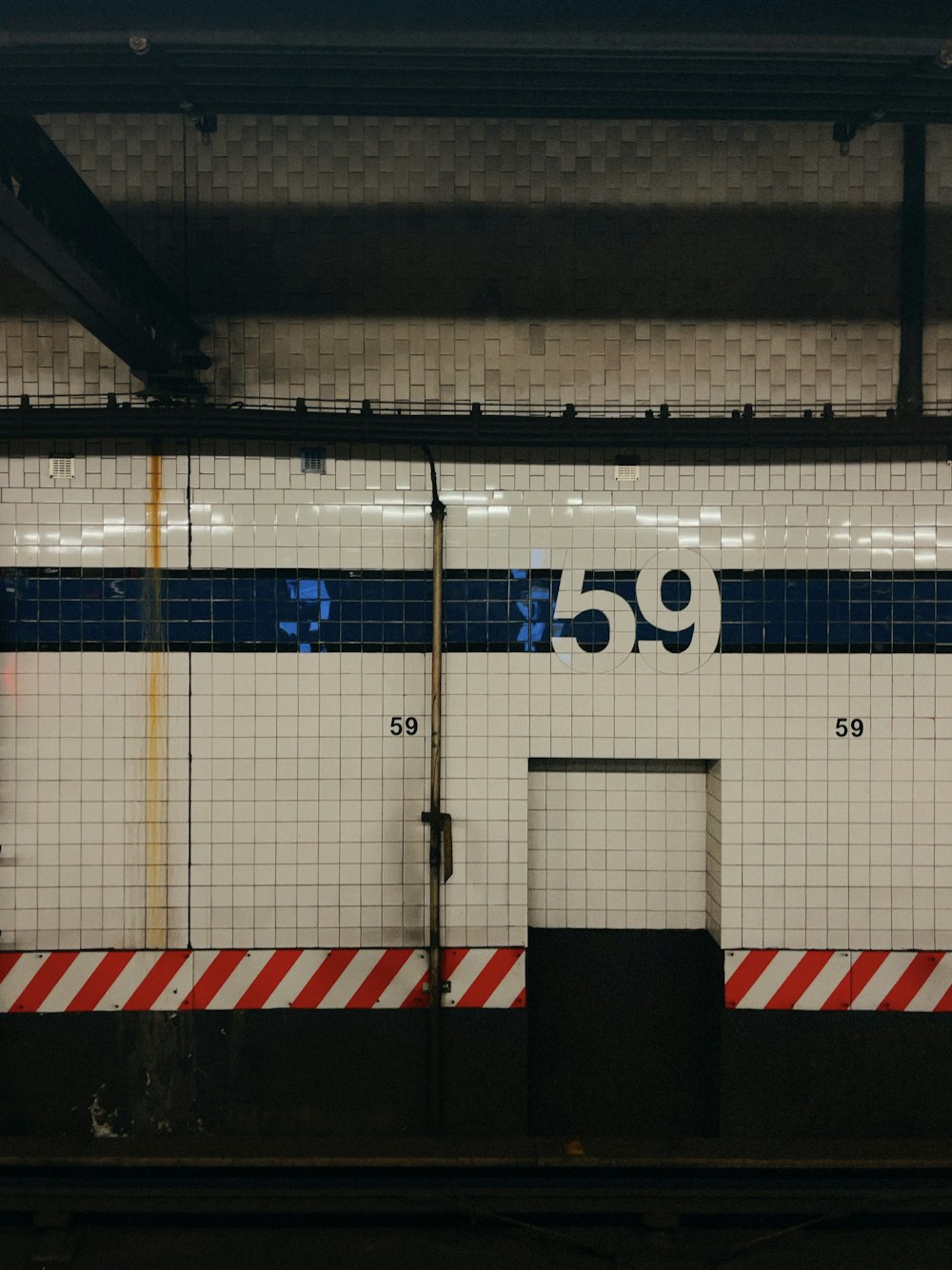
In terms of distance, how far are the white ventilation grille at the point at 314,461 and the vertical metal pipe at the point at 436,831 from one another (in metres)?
0.58

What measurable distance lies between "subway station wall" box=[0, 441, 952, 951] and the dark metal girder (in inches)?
23.1

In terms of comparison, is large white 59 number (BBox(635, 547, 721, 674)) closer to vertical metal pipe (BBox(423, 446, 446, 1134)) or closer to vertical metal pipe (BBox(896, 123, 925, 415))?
vertical metal pipe (BBox(423, 446, 446, 1134))

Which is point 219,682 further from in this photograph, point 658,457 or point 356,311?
point 658,457

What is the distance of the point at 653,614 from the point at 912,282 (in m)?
2.50

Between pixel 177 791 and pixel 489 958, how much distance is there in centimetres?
203

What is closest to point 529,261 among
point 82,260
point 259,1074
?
point 82,260

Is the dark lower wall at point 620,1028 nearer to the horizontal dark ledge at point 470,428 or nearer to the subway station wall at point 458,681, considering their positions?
the subway station wall at point 458,681

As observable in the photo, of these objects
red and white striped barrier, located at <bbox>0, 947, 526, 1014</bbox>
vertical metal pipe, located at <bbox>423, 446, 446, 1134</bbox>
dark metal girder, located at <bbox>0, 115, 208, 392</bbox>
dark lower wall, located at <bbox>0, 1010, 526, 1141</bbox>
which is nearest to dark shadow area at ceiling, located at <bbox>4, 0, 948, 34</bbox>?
dark metal girder, located at <bbox>0, 115, 208, 392</bbox>

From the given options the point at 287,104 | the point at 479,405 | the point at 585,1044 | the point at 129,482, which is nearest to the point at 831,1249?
the point at 585,1044

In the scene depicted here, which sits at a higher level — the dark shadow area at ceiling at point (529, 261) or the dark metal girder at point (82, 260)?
the dark shadow area at ceiling at point (529, 261)

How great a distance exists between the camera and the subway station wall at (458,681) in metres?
4.05

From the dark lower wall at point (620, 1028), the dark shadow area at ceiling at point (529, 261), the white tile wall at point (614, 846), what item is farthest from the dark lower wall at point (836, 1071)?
the dark shadow area at ceiling at point (529, 261)

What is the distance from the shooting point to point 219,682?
160 inches

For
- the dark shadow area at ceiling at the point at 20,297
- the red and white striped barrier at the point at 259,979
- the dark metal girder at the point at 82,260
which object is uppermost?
the dark shadow area at ceiling at the point at 20,297
